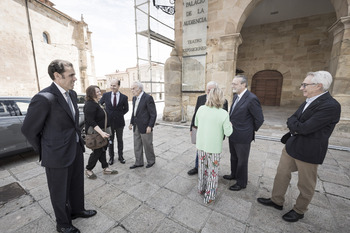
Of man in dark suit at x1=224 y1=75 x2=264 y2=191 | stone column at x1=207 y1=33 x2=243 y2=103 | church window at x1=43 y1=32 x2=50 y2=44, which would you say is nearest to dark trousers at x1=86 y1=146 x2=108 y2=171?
man in dark suit at x1=224 y1=75 x2=264 y2=191

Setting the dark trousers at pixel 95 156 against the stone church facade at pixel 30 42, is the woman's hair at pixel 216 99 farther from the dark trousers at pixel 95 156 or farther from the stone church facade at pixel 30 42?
the stone church facade at pixel 30 42

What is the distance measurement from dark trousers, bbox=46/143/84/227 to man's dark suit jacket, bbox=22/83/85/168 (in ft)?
0.44

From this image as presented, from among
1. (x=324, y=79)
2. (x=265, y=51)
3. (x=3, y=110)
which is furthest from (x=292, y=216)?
(x=265, y=51)

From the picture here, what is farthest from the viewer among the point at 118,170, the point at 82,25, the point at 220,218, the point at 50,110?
the point at 82,25

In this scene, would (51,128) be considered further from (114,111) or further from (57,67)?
(114,111)

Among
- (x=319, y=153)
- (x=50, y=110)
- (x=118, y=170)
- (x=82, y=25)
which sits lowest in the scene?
(x=118, y=170)

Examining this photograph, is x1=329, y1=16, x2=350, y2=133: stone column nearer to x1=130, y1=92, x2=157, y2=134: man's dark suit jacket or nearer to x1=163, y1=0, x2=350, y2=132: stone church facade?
x1=163, y1=0, x2=350, y2=132: stone church facade

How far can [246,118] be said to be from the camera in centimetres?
231

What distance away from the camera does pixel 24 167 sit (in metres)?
3.27

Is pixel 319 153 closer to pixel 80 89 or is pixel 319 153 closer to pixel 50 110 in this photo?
pixel 50 110

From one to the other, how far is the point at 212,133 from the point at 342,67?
5462 mm

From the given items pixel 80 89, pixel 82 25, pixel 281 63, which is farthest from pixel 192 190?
pixel 82 25

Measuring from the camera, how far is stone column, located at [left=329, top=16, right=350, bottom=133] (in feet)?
14.4

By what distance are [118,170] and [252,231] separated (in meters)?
2.54
